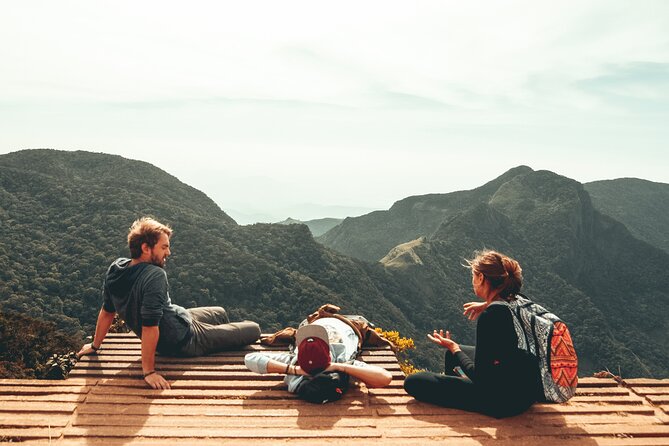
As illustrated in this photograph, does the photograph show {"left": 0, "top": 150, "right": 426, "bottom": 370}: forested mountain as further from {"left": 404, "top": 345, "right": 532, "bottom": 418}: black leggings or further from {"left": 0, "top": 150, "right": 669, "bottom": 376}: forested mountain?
{"left": 404, "top": 345, "right": 532, "bottom": 418}: black leggings

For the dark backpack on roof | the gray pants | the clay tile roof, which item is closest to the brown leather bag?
the gray pants

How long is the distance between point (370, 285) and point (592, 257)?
212ft

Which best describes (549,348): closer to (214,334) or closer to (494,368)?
(494,368)

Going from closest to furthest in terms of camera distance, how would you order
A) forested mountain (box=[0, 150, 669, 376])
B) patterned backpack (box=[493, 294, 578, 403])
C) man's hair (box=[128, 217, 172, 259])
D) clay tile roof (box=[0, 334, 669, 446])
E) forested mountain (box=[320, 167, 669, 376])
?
clay tile roof (box=[0, 334, 669, 446]), patterned backpack (box=[493, 294, 578, 403]), man's hair (box=[128, 217, 172, 259]), forested mountain (box=[0, 150, 669, 376]), forested mountain (box=[320, 167, 669, 376])

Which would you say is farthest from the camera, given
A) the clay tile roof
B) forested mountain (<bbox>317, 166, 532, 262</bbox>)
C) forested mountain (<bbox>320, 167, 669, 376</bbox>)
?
forested mountain (<bbox>317, 166, 532, 262</bbox>)

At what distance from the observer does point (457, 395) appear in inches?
156

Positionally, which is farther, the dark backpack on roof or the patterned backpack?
the dark backpack on roof

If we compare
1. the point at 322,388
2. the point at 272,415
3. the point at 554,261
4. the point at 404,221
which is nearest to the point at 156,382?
the point at 272,415

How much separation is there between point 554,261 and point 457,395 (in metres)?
94.8

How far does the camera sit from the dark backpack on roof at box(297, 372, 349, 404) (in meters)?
4.04

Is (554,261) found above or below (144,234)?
below

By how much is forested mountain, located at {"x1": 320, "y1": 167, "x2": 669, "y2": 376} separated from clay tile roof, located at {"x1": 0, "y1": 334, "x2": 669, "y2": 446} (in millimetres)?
57623

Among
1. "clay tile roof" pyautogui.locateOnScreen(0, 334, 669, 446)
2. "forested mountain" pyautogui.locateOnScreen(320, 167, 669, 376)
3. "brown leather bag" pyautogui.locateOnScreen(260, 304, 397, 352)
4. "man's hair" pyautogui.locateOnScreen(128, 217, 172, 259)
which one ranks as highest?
"man's hair" pyautogui.locateOnScreen(128, 217, 172, 259)

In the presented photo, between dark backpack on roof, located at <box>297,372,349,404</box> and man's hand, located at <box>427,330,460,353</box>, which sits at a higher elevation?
man's hand, located at <box>427,330,460,353</box>
